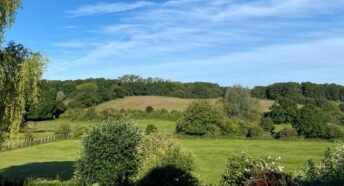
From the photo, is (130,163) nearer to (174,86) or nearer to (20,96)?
(20,96)

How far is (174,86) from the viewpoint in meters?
121

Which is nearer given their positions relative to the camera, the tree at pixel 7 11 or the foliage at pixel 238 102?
the tree at pixel 7 11

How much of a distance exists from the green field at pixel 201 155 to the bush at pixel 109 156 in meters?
5.58

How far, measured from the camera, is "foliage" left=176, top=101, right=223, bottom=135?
55.9 metres

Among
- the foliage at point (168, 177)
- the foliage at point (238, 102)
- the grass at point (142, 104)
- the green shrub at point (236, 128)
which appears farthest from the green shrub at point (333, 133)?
the foliage at point (168, 177)

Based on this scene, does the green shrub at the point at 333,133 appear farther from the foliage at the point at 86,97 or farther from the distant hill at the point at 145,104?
the foliage at the point at 86,97

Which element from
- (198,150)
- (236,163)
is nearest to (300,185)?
(236,163)

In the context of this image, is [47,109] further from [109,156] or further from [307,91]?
[307,91]

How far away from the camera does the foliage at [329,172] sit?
11.6m

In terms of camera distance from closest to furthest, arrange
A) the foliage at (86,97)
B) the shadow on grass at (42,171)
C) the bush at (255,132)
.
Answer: the shadow on grass at (42,171) → the bush at (255,132) → the foliage at (86,97)

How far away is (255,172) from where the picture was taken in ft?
40.1

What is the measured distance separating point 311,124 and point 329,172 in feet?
151

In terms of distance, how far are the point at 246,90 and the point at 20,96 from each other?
229ft

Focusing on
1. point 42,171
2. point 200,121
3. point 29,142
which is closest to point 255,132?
point 200,121
